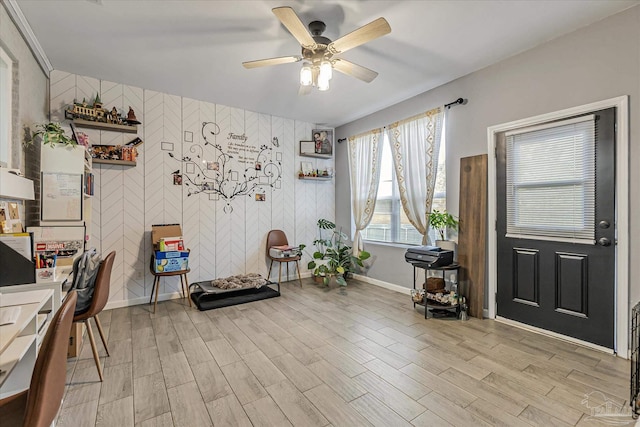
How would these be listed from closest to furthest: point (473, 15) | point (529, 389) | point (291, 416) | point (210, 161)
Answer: point (291, 416) < point (529, 389) < point (473, 15) < point (210, 161)

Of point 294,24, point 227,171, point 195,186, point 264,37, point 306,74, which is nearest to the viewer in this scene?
point 294,24

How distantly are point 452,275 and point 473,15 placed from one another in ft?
8.59

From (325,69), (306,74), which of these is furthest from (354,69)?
(306,74)

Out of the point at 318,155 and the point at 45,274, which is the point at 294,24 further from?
the point at 318,155

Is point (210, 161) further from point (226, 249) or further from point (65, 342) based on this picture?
point (65, 342)

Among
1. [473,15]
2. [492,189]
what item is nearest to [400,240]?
[492,189]

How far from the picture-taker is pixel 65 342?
1.00 meters

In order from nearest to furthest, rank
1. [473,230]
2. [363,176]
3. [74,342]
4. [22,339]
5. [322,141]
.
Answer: [22,339] → [74,342] → [473,230] → [363,176] → [322,141]

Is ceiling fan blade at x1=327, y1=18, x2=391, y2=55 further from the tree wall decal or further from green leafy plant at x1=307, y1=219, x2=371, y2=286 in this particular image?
green leafy plant at x1=307, y1=219, x2=371, y2=286

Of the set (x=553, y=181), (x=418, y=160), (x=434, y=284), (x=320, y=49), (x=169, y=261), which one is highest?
(x=320, y=49)

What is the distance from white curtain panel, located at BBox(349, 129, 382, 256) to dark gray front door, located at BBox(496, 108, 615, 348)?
1.76 meters

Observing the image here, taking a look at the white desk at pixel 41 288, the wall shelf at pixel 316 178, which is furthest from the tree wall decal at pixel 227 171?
the white desk at pixel 41 288

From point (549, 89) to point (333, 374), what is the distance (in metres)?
3.16

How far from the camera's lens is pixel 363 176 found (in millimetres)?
4711
